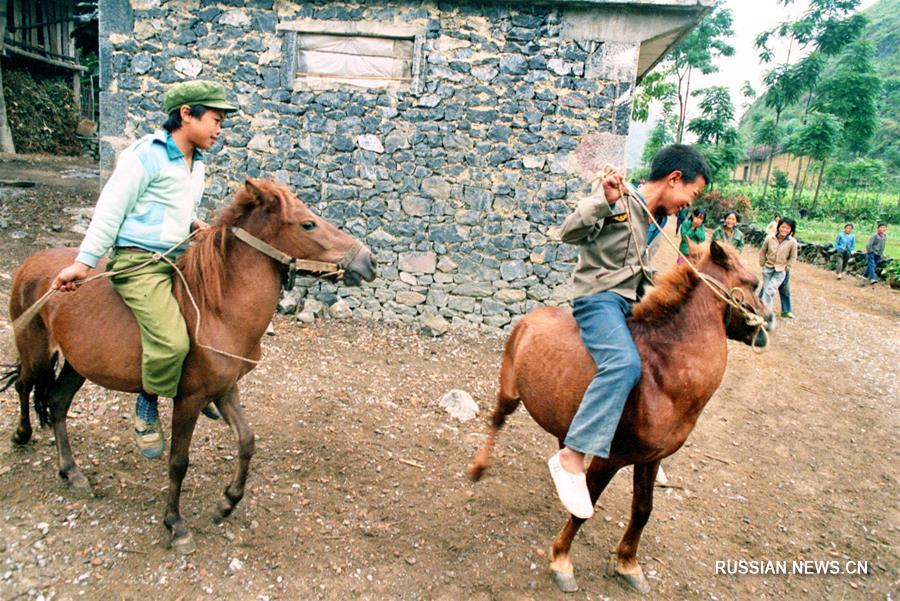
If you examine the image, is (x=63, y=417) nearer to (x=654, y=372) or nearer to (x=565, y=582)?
(x=565, y=582)

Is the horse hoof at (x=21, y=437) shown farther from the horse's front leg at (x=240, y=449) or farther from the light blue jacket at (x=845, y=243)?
the light blue jacket at (x=845, y=243)

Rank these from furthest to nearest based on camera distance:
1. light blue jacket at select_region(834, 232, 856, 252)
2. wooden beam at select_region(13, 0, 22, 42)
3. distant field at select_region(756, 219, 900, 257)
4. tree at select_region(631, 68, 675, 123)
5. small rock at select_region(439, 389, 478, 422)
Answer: distant field at select_region(756, 219, 900, 257) < wooden beam at select_region(13, 0, 22, 42) < light blue jacket at select_region(834, 232, 856, 252) < tree at select_region(631, 68, 675, 123) < small rock at select_region(439, 389, 478, 422)

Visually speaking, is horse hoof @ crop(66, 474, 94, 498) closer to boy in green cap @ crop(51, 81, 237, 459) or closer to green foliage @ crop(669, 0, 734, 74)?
boy in green cap @ crop(51, 81, 237, 459)

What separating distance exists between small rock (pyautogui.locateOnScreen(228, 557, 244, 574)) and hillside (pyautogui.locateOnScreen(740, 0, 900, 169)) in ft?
148

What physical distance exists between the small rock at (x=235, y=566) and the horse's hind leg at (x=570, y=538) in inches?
71.5

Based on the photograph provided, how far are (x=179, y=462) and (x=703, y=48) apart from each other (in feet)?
97.3

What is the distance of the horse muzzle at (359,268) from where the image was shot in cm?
291

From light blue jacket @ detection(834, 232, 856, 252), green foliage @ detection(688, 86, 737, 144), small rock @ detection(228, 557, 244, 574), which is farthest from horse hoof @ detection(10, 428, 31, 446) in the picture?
green foliage @ detection(688, 86, 737, 144)

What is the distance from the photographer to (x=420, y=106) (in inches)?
272

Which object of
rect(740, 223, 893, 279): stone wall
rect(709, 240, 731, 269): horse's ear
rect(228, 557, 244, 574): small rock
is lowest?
rect(228, 557, 244, 574): small rock

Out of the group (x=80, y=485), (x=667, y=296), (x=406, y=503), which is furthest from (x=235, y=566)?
(x=667, y=296)

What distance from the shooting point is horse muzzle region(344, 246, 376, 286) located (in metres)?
2.91

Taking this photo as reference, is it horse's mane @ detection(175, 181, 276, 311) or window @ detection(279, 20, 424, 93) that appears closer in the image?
horse's mane @ detection(175, 181, 276, 311)

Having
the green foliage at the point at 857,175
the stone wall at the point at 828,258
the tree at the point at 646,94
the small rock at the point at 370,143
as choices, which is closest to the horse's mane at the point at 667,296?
the small rock at the point at 370,143
